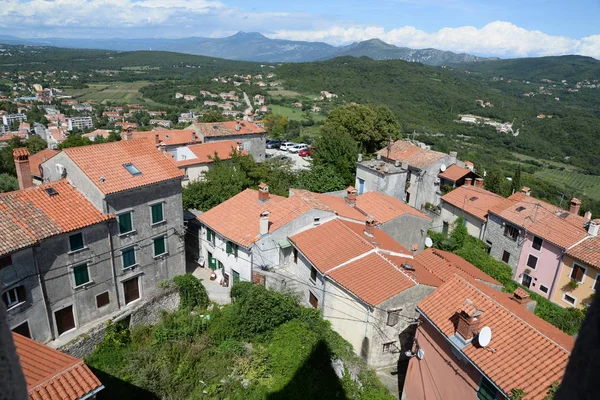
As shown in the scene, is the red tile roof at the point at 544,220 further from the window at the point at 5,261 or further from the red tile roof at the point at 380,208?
the window at the point at 5,261

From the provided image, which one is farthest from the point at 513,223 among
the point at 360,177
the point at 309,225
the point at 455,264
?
the point at 309,225

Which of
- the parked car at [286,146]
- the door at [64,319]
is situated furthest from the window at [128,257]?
the parked car at [286,146]

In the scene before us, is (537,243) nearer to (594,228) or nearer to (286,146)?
(594,228)

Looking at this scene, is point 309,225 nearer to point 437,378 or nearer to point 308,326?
point 308,326

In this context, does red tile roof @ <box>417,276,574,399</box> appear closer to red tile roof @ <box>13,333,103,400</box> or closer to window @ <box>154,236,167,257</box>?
red tile roof @ <box>13,333,103,400</box>

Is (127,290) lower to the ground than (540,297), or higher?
higher

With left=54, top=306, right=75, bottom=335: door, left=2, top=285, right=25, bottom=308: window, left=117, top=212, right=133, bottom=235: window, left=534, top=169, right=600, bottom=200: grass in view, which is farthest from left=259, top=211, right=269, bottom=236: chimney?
left=534, top=169, right=600, bottom=200: grass
